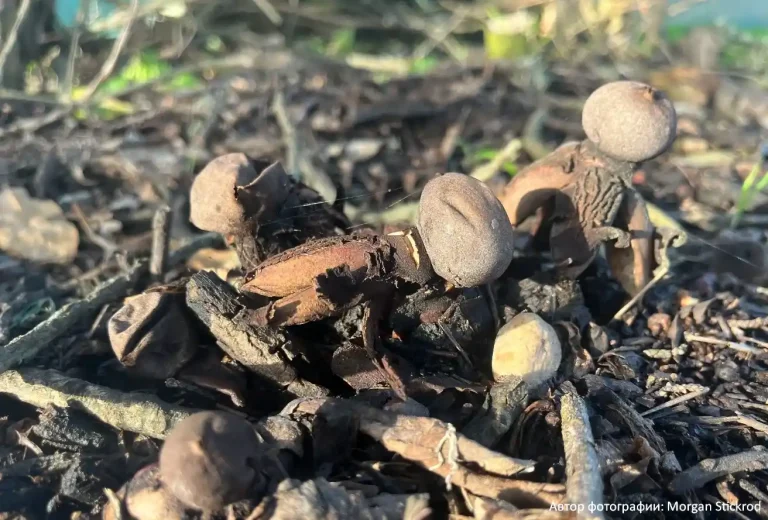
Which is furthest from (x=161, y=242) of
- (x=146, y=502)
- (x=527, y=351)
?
(x=527, y=351)

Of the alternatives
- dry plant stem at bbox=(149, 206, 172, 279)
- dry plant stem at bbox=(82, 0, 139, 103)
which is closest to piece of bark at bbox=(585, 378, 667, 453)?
dry plant stem at bbox=(149, 206, 172, 279)

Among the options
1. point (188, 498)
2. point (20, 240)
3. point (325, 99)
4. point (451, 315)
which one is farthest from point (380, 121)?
point (188, 498)

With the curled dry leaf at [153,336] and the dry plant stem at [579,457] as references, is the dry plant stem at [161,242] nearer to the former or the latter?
the curled dry leaf at [153,336]

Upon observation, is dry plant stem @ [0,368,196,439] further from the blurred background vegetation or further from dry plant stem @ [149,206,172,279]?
the blurred background vegetation

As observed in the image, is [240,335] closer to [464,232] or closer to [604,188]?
[464,232]

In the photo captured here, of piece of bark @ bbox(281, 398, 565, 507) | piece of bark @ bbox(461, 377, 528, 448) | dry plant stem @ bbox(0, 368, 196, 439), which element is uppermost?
dry plant stem @ bbox(0, 368, 196, 439)

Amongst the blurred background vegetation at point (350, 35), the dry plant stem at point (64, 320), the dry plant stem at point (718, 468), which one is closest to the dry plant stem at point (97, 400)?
the dry plant stem at point (64, 320)

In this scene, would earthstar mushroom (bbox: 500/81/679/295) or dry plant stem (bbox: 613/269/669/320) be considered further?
dry plant stem (bbox: 613/269/669/320)
